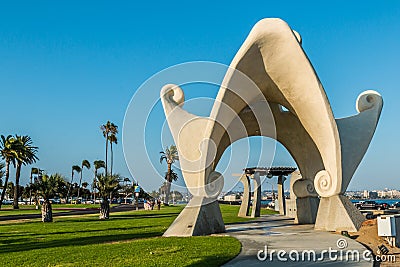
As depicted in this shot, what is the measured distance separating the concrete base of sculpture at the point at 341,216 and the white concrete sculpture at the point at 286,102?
4 cm

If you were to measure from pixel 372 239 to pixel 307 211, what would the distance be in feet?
25.9

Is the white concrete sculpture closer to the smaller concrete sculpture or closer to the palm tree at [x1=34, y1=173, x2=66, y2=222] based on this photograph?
the smaller concrete sculpture

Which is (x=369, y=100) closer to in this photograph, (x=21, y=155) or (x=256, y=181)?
(x=256, y=181)

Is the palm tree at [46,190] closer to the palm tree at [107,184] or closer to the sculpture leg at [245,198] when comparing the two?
the palm tree at [107,184]

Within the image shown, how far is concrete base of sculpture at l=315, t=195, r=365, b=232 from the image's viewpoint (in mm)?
15075

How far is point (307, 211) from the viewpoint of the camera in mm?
20234

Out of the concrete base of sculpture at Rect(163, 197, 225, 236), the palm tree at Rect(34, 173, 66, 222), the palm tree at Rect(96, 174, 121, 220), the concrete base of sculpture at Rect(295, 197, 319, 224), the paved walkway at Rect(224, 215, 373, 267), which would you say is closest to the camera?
the paved walkway at Rect(224, 215, 373, 267)

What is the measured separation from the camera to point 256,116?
20844 mm

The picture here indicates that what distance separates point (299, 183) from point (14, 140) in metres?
43.7

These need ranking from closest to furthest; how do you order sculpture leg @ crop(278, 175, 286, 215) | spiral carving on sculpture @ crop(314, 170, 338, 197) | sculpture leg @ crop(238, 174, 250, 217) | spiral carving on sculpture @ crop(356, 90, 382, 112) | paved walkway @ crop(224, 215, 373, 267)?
paved walkway @ crop(224, 215, 373, 267)
spiral carving on sculpture @ crop(314, 170, 338, 197)
spiral carving on sculpture @ crop(356, 90, 382, 112)
sculpture leg @ crop(238, 174, 250, 217)
sculpture leg @ crop(278, 175, 286, 215)

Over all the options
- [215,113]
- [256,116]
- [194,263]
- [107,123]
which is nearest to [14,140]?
[107,123]

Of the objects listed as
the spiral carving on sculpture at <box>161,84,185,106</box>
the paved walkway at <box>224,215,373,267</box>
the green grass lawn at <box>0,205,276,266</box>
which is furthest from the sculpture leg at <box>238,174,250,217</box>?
the green grass lawn at <box>0,205,276,266</box>

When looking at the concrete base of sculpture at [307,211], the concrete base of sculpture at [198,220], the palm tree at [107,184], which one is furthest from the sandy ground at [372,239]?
the palm tree at [107,184]

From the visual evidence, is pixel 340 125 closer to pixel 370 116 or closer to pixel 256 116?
pixel 370 116
